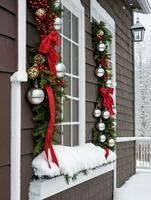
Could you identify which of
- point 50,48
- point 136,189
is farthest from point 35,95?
point 136,189

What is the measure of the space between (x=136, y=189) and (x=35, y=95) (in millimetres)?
3851

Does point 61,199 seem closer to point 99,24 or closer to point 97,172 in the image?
point 97,172

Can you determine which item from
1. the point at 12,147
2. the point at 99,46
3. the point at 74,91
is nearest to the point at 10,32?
the point at 12,147

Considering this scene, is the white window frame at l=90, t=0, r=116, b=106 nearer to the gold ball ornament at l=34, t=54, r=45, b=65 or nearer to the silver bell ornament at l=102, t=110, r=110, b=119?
the silver bell ornament at l=102, t=110, r=110, b=119

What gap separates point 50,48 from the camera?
2918mm

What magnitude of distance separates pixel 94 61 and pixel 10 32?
6.93ft

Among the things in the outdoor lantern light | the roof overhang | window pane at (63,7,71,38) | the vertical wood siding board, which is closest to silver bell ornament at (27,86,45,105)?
the vertical wood siding board

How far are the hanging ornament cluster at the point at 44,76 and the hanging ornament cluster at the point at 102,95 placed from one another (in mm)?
1490

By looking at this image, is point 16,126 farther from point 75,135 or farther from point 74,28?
point 74,28

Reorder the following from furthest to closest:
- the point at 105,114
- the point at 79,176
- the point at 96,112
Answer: the point at 105,114 < the point at 96,112 < the point at 79,176

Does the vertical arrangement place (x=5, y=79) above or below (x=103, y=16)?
below

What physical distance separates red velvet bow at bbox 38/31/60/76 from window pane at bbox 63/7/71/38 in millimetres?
788

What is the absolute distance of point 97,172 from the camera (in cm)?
423

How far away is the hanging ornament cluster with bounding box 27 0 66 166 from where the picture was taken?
9.28 feet
